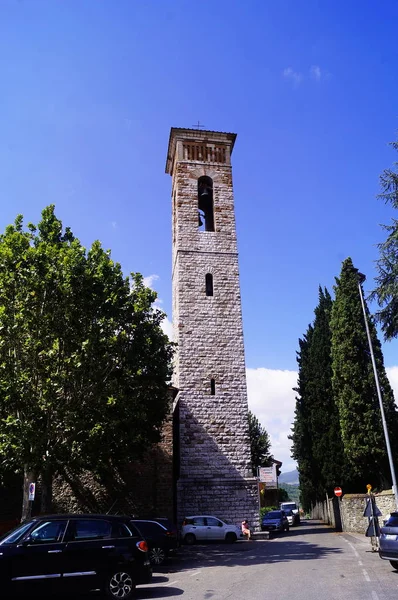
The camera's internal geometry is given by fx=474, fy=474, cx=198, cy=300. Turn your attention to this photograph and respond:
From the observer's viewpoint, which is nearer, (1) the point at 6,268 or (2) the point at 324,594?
(2) the point at 324,594

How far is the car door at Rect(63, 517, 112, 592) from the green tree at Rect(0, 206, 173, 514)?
504 cm

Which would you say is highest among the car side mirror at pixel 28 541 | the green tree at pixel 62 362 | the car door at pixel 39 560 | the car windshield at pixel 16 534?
the green tree at pixel 62 362

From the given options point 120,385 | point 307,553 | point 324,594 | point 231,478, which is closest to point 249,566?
point 307,553

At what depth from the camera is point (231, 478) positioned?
22.5m

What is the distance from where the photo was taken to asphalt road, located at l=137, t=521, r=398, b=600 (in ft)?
28.7

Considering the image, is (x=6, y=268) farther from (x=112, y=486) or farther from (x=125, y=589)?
(x=112, y=486)

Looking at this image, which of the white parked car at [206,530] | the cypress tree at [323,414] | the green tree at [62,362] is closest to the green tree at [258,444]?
the cypress tree at [323,414]

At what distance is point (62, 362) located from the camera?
47.5 feet

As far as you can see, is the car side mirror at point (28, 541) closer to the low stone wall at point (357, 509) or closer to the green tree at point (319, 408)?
the low stone wall at point (357, 509)

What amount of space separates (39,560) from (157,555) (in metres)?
6.46

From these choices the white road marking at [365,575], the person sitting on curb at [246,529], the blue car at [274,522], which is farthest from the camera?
the blue car at [274,522]

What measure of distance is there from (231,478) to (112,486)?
5.59m

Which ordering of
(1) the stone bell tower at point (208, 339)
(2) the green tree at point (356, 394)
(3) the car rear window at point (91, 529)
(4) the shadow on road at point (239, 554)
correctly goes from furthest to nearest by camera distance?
(2) the green tree at point (356, 394), (1) the stone bell tower at point (208, 339), (4) the shadow on road at point (239, 554), (3) the car rear window at point (91, 529)

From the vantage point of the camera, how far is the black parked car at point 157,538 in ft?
45.6
